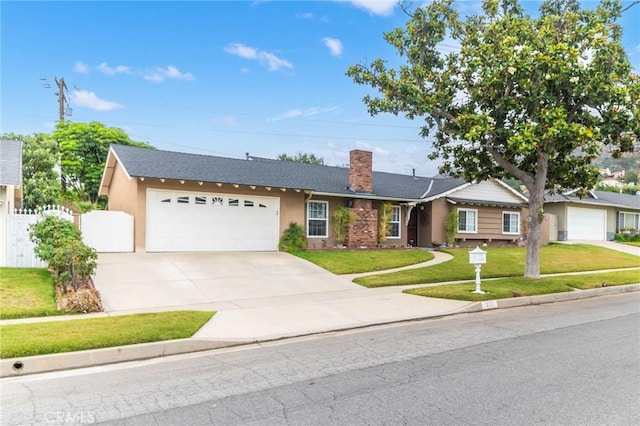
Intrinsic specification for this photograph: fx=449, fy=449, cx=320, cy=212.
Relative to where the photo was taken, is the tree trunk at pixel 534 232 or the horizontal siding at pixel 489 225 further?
the horizontal siding at pixel 489 225

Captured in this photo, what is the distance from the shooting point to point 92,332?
7148 mm

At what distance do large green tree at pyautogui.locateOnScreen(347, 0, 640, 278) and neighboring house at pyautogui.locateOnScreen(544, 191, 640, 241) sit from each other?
17848mm

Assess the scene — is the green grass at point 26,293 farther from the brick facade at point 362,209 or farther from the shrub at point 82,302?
the brick facade at point 362,209

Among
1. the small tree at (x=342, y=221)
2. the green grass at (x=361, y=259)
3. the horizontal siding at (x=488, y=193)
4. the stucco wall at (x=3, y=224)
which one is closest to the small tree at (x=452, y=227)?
the horizontal siding at (x=488, y=193)

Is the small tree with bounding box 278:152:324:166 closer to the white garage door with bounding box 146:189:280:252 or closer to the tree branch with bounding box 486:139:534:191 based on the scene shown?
the white garage door with bounding box 146:189:280:252

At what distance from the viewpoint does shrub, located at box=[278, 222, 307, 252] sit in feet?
63.3

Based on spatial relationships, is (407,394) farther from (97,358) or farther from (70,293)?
(70,293)

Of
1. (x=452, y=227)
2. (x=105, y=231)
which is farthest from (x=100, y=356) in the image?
(x=452, y=227)

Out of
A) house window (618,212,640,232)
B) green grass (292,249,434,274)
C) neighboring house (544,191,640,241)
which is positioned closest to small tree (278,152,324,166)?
neighboring house (544,191,640,241)

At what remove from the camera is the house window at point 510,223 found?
89.8 ft

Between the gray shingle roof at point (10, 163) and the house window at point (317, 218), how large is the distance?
36.7 feet

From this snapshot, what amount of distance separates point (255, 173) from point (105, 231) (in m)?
6.63

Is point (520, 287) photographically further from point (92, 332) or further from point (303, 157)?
point (303, 157)

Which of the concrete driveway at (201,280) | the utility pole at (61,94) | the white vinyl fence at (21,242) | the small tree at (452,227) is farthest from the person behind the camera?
the utility pole at (61,94)
